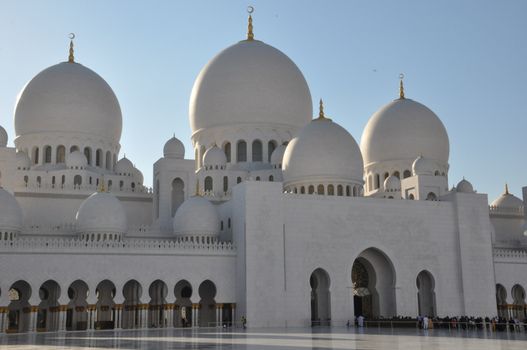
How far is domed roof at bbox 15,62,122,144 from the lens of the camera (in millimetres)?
30406

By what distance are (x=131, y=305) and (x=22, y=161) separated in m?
8.78

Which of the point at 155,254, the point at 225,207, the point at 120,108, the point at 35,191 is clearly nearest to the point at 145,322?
the point at 155,254

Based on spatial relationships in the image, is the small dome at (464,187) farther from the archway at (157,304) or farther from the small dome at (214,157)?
the archway at (157,304)

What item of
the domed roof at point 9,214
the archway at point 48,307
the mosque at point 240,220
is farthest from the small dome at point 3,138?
the archway at point 48,307

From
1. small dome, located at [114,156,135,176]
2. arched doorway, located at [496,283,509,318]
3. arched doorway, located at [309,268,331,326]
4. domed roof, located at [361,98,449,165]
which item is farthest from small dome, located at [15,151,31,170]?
arched doorway, located at [496,283,509,318]

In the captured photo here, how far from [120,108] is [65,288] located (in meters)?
13.3

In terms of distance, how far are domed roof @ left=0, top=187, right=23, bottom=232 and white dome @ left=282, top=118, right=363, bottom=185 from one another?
32.7 feet

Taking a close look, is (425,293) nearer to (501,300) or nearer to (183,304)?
(501,300)

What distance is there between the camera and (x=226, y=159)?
30016mm

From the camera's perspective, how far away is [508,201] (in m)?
34.7

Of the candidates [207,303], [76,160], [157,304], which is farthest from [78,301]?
[76,160]

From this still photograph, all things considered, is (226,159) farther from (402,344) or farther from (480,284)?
(402,344)

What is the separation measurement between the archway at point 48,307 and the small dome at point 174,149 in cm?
782

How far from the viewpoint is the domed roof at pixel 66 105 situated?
30406 millimetres
